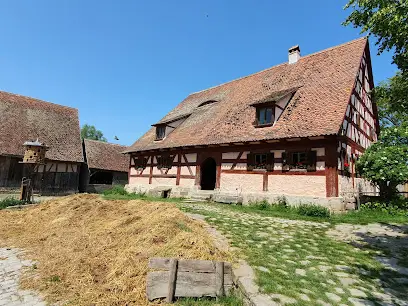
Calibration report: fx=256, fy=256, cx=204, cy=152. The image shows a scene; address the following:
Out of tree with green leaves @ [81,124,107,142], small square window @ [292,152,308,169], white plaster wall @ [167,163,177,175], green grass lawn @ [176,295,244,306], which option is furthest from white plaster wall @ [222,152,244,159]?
tree with green leaves @ [81,124,107,142]

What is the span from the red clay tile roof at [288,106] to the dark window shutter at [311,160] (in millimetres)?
1026

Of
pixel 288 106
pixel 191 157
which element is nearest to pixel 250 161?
pixel 288 106

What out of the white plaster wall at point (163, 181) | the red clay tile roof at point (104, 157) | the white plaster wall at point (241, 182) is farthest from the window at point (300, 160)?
the red clay tile roof at point (104, 157)

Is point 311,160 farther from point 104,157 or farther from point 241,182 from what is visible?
point 104,157

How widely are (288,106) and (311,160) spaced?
11.1 ft

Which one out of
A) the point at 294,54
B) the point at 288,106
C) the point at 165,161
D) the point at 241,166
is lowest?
the point at 241,166

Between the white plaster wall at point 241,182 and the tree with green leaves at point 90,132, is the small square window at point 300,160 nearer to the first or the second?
the white plaster wall at point 241,182

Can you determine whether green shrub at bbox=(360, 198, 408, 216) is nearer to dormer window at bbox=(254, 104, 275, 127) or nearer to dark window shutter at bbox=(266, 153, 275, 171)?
dark window shutter at bbox=(266, 153, 275, 171)

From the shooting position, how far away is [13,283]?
4.00 meters

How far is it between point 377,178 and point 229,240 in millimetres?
8392

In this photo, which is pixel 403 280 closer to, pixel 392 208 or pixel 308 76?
pixel 392 208

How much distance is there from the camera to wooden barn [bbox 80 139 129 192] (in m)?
23.9

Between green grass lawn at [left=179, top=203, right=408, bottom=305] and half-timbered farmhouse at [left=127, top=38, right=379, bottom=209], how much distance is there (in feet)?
13.8

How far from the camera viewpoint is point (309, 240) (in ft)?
20.6
